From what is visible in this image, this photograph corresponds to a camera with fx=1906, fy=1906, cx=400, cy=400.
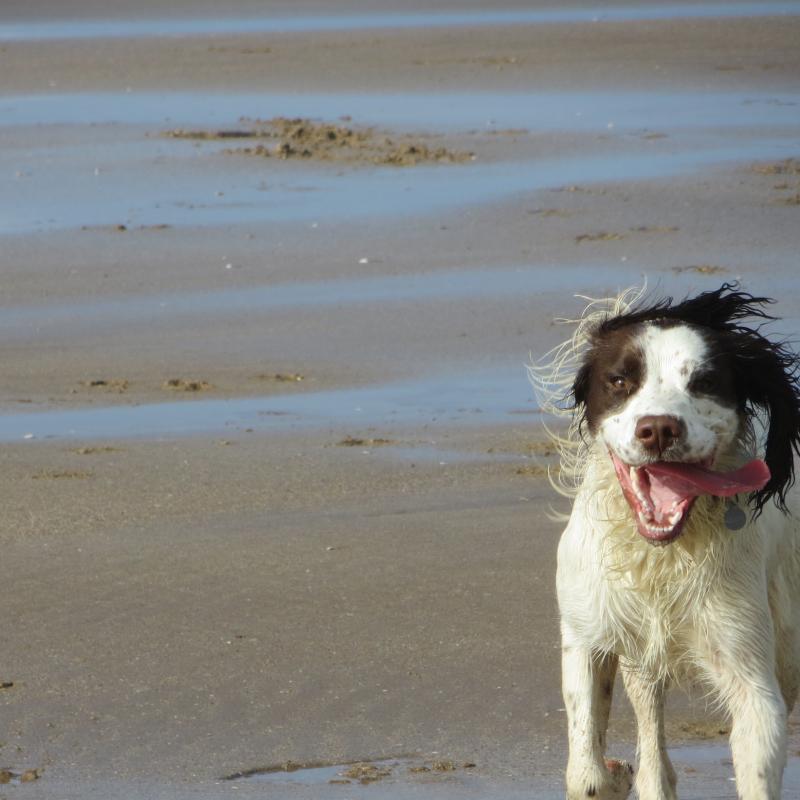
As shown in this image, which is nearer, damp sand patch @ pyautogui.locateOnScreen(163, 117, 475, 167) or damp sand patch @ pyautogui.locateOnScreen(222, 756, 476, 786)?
damp sand patch @ pyautogui.locateOnScreen(222, 756, 476, 786)

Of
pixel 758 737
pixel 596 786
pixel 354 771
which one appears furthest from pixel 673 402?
pixel 354 771

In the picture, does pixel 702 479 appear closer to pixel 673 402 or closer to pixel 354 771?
pixel 673 402

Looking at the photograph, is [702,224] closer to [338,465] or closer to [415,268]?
[415,268]

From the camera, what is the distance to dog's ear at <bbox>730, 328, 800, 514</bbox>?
4.64m

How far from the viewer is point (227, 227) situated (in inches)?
558

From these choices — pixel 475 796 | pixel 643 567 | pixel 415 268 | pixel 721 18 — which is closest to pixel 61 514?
pixel 475 796

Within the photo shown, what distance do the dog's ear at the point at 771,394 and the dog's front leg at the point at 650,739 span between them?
24.2 inches

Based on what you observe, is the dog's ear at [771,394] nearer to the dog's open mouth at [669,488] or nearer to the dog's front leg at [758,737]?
the dog's open mouth at [669,488]

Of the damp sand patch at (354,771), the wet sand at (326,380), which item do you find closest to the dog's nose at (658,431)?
the wet sand at (326,380)

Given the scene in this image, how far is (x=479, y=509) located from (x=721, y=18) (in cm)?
1837

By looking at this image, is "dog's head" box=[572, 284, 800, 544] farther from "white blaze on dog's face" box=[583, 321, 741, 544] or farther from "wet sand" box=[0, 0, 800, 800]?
"wet sand" box=[0, 0, 800, 800]

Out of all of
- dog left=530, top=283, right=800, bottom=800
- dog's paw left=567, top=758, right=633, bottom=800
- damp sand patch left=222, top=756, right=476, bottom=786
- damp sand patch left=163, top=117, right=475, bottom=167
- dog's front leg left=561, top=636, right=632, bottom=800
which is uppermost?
damp sand patch left=163, top=117, right=475, bottom=167

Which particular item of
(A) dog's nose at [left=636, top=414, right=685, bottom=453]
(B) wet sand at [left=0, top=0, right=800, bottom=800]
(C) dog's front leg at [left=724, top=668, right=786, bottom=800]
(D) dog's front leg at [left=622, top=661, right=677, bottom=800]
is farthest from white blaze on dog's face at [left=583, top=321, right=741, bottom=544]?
(B) wet sand at [left=0, top=0, right=800, bottom=800]

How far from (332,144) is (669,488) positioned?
12.8 metres
